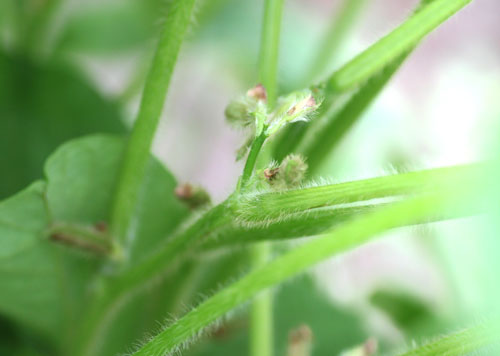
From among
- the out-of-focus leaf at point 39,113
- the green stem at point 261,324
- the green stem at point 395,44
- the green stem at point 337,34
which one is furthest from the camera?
the green stem at point 337,34

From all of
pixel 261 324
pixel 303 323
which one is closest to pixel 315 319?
pixel 303 323

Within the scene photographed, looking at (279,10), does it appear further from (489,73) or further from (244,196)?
(489,73)

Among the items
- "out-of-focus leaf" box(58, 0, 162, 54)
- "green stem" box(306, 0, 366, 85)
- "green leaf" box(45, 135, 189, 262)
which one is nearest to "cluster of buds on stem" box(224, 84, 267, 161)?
"green leaf" box(45, 135, 189, 262)

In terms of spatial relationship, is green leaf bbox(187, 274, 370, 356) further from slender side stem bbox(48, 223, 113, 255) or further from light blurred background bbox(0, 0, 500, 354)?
slender side stem bbox(48, 223, 113, 255)

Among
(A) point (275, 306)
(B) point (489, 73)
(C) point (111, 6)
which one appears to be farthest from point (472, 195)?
(B) point (489, 73)

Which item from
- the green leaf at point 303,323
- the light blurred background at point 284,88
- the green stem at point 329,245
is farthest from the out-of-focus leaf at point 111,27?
the green stem at point 329,245

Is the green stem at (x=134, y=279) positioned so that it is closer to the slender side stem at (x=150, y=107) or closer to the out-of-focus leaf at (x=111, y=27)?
the slender side stem at (x=150, y=107)

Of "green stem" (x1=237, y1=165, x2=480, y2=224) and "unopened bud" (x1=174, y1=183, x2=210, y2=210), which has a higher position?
"unopened bud" (x1=174, y1=183, x2=210, y2=210)

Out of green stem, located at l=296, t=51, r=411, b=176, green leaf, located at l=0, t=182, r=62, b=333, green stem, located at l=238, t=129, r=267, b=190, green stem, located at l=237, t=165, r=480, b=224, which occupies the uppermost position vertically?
green stem, located at l=296, t=51, r=411, b=176
